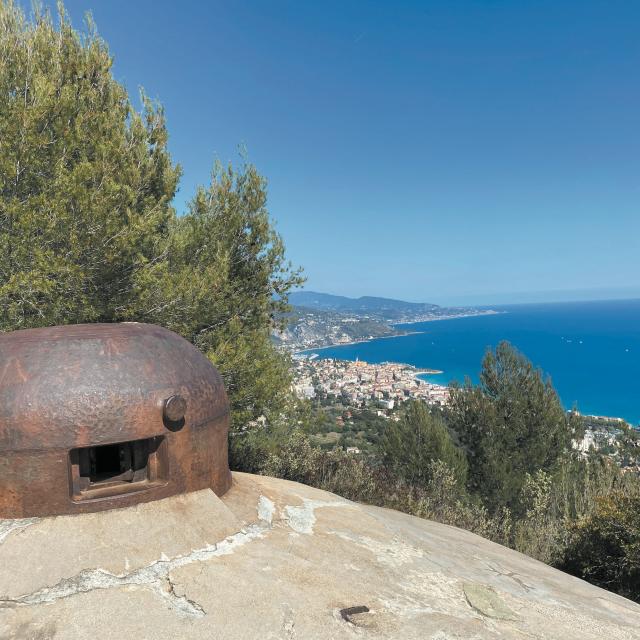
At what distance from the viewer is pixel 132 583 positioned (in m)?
3.77

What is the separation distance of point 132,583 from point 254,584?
95cm

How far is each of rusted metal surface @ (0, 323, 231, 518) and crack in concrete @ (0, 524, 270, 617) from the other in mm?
768

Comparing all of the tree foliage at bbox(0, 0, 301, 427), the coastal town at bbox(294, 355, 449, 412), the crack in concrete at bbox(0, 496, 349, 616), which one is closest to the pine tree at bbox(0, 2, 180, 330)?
the tree foliage at bbox(0, 0, 301, 427)

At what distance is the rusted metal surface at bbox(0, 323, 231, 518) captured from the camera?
4.34m

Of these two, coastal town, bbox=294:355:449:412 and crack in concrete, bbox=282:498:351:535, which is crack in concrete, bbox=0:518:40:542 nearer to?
crack in concrete, bbox=282:498:351:535

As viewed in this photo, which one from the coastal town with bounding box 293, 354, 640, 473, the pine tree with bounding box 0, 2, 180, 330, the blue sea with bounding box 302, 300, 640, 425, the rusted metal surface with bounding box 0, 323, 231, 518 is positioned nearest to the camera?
the rusted metal surface with bounding box 0, 323, 231, 518

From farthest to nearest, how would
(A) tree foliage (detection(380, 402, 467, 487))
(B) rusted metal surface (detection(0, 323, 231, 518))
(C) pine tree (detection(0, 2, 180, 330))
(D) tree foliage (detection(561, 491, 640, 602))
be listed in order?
(A) tree foliage (detection(380, 402, 467, 487)), (D) tree foliage (detection(561, 491, 640, 602)), (C) pine tree (detection(0, 2, 180, 330)), (B) rusted metal surface (detection(0, 323, 231, 518))

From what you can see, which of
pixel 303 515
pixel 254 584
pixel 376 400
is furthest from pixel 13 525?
pixel 376 400

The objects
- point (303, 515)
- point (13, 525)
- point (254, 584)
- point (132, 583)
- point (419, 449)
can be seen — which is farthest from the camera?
point (419, 449)

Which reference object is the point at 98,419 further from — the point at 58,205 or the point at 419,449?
the point at 419,449

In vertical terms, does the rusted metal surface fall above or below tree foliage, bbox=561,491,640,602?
above

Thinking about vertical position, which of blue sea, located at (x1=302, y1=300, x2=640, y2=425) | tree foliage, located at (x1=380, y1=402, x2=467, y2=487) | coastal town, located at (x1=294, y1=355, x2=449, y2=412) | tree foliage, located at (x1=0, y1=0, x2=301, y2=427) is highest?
tree foliage, located at (x1=0, y1=0, x2=301, y2=427)

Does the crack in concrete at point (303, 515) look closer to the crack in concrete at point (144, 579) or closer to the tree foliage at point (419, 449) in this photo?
the crack in concrete at point (144, 579)

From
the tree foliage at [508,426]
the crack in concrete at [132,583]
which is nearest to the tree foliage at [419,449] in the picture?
the tree foliage at [508,426]
